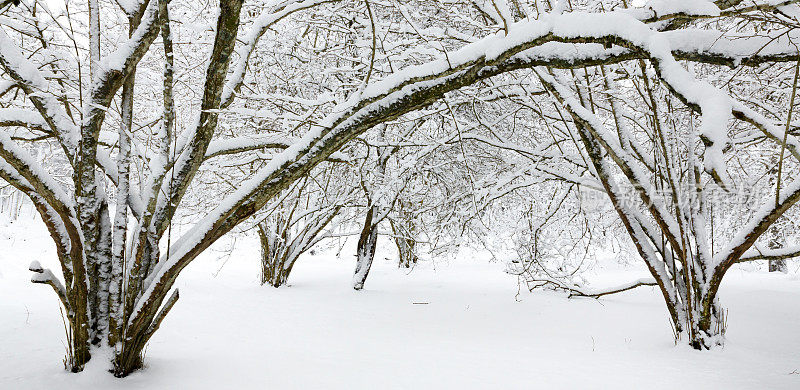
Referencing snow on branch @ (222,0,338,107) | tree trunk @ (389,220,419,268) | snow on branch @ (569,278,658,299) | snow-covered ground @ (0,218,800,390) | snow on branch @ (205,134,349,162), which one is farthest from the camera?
tree trunk @ (389,220,419,268)

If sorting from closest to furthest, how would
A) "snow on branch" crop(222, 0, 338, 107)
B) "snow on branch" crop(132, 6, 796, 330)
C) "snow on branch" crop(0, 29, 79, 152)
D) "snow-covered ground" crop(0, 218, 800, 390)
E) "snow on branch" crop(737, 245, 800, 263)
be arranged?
"snow on branch" crop(132, 6, 796, 330) < "snow on branch" crop(0, 29, 79, 152) < "snow-covered ground" crop(0, 218, 800, 390) < "snow on branch" crop(222, 0, 338, 107) < "snow on branch" crop(737, 245, 800, 263)

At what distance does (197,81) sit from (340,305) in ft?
11.6

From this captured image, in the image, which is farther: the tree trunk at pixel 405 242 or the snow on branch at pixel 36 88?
the tree trunk at pixel 405 242

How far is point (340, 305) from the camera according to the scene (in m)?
6.34

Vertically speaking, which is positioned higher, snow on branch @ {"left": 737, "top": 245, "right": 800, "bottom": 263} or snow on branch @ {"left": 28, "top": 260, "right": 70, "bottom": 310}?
snow on branch @ {"left": 737, "top": 245, "right": 800, "bottom": 263}

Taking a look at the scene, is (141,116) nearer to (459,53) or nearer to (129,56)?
(129,56)

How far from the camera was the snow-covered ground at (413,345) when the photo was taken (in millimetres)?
3008

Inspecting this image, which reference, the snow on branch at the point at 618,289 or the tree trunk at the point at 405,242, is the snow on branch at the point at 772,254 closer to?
the snow on branch at the point at 618,289

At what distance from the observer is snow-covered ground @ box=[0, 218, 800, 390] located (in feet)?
9.87

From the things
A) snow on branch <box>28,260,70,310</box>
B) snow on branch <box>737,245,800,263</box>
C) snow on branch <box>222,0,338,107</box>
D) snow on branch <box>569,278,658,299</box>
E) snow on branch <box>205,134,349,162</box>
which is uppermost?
snow on branch <box>222,0,338,107</box>

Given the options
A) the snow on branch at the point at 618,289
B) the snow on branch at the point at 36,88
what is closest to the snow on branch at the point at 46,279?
the snow on branch at the point at 36,88

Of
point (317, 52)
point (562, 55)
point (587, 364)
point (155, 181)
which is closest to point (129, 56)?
point (155, 181)

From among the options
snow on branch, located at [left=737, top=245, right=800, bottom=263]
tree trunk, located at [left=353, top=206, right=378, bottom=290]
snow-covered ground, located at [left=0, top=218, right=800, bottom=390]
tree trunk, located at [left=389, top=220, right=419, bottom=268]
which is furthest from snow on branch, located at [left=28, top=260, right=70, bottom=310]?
snow on branch, located at [left=737, top=245, right=800, bottom=263]

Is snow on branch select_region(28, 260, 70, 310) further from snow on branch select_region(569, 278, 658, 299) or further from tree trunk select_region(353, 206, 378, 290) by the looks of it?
snow on branch select_region(569, 278, 658, 299)
